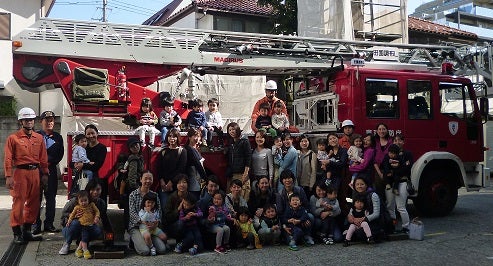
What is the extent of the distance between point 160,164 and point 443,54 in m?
6.56

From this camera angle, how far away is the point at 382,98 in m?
8.71

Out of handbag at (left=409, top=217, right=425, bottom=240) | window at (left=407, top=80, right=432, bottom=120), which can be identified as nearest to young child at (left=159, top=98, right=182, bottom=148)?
handbag at (left=409, top=217, right=425, bottom=240)

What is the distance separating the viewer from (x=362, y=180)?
285 inches

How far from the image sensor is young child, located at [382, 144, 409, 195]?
7637 mm

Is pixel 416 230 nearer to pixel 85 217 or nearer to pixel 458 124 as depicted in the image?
pixel 458 124

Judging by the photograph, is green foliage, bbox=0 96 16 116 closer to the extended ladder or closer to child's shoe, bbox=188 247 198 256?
the extended ladder

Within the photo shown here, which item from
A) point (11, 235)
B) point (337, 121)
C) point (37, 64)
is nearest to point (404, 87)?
point (337, 121)

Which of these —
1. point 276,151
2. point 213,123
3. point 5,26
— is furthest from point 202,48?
point 5,26

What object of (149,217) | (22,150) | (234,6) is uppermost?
(234,6)

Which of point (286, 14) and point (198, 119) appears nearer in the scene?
point (198, 119)

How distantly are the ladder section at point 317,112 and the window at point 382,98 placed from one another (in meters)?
0.59

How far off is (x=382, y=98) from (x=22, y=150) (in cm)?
593

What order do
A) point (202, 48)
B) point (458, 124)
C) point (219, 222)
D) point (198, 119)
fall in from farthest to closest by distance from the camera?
point (458, 124)
point (202, 48)
point (198, 119)
point (219, 222)

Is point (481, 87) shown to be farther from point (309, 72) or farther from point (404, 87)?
point (309, 72)
